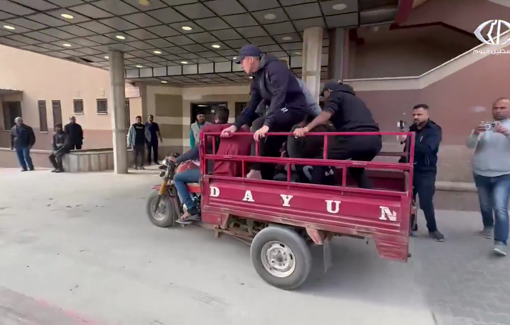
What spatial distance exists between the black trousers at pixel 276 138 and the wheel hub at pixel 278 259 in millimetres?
732

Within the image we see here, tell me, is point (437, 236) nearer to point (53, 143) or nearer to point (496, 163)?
point (496, 163)

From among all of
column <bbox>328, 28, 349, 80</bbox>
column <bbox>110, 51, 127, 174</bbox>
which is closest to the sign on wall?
column <bbox>110, 51, 127, 174</bbox>

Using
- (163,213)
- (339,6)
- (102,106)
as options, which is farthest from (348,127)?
(102,106)

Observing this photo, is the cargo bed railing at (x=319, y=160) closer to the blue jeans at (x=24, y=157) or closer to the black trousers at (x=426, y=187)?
the black trousers at (x=426, y=187)

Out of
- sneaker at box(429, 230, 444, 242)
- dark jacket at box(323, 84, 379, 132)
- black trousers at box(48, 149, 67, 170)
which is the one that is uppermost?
dark jacket at box(323, 84, 379, 132)

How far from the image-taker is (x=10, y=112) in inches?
631

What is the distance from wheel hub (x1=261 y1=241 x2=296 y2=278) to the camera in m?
2.58

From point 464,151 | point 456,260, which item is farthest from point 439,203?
point 456,260

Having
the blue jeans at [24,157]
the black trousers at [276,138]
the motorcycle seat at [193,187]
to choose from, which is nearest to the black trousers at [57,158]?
the blue jeans at [24,157]

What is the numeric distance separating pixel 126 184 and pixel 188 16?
4.10 meters

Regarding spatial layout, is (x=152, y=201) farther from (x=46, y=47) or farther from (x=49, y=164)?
(x=49, y=164)

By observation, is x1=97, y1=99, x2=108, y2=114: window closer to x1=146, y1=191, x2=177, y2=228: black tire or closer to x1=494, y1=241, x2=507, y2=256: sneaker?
x1=146, y1=191, x2=177, y2=228: black tire

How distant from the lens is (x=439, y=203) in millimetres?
5129

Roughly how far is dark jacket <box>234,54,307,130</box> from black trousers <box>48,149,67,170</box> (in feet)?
26.6
